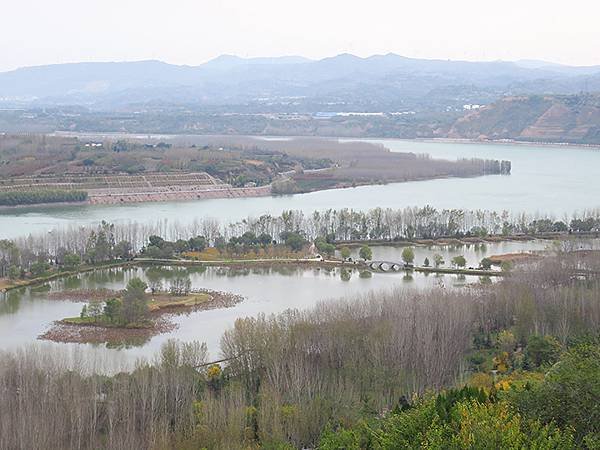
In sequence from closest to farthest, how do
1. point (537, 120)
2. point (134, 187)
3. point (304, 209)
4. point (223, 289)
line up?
1. point (223, 289)
2. point (304, 209)
3. point (134, 187)
4. point (537, 120)

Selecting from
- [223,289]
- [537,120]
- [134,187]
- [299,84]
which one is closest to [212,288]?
[223,289]

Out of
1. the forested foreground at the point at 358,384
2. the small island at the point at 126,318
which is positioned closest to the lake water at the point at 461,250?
the small island at the point at 126,318

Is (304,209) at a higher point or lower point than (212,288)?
higher

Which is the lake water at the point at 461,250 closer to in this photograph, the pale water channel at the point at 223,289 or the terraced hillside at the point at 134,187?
the pale water channel at the point at 223,289

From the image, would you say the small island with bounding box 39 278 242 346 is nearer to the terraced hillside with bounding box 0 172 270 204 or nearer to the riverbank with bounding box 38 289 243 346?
the riverbank with bounding box 38 289 243 346

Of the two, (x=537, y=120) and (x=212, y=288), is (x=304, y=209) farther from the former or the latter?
(x=537, y=120)
